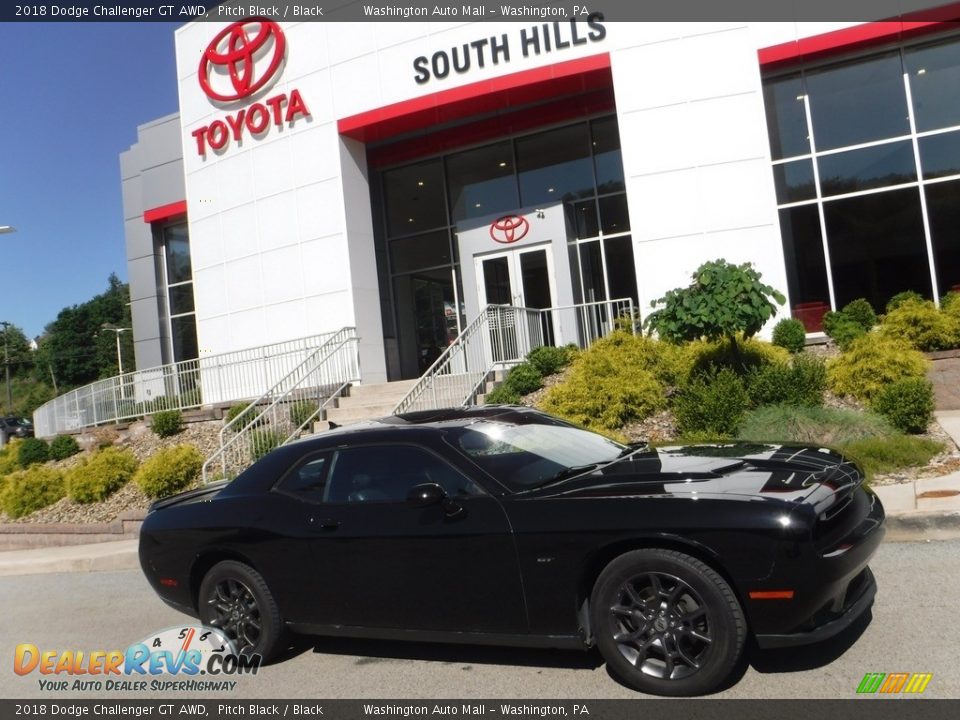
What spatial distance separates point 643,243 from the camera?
47.8ft

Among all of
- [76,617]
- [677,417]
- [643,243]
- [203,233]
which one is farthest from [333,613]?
[203,233]

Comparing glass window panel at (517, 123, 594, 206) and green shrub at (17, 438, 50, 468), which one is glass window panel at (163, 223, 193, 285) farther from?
glass window panel at (517, 123, 594, 206)

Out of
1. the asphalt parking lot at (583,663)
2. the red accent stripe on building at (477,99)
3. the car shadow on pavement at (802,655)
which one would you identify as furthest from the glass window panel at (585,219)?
the car shadow on pavement at (802,655)

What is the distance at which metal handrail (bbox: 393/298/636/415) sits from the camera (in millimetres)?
12727

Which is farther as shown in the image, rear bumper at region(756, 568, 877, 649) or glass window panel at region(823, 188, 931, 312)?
glass window panel at region(823, 188, 931, 312)

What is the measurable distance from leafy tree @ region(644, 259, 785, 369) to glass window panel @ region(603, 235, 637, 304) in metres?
5.76

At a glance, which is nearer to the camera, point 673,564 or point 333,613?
point 673,564

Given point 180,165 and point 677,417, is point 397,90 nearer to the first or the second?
point 180,165

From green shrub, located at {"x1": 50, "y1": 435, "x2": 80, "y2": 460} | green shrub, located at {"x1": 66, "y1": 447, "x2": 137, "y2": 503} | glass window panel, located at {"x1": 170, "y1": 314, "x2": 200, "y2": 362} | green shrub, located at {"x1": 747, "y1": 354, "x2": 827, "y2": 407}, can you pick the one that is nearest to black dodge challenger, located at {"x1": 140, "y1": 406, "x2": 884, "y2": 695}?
green shrub, located at {"x1": 747, "y1": 354, "x2": 827, "y2": 407}

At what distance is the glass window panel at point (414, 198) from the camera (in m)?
19.2

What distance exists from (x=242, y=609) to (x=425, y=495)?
1686 millimetres

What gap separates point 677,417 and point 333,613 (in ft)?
20.9

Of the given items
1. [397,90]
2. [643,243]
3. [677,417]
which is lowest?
[677,417]

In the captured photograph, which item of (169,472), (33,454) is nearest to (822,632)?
(169,472)
